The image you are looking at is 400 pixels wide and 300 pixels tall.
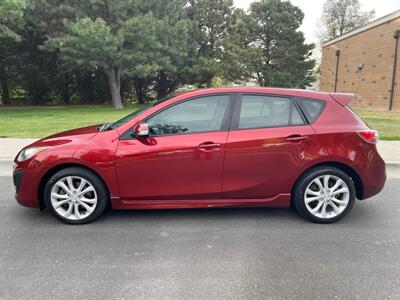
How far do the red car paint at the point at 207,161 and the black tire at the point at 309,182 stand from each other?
0.26ft

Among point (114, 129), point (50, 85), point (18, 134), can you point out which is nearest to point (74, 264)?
point (114, 129)

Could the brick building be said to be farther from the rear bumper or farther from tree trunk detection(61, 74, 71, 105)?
tree trunk detection(61, 74, 71, 105)

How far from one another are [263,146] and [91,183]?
197cm

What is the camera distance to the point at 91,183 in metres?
4.02

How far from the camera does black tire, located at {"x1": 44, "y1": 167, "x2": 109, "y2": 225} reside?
13.2ft

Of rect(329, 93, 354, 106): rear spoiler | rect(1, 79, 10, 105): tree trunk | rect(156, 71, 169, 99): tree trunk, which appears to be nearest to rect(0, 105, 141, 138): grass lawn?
rect(329, 93, 354, 106): rear spoiler

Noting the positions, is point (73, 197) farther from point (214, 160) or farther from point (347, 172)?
point (347, 172)

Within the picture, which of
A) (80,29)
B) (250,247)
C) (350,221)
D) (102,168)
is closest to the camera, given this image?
(250,247)

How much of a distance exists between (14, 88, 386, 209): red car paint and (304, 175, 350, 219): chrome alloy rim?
0.19 m

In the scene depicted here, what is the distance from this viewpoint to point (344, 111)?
13.8 ft

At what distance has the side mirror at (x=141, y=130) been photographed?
391 cm

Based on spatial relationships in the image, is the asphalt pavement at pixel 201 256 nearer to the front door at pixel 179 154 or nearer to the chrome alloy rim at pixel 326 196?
the chrome alloy rim at pixel 326 196

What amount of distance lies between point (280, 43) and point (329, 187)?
32.8m

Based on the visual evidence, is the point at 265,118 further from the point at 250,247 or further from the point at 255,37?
the point at 255,37
